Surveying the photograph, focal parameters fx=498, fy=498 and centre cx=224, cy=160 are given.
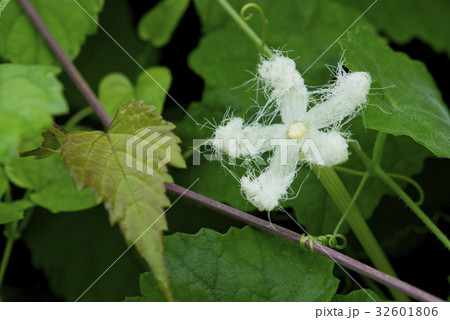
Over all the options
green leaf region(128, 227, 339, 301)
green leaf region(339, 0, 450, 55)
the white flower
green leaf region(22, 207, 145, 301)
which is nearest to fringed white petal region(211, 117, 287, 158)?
the white flower

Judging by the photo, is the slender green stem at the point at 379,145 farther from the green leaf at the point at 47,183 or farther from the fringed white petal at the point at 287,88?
the green leaf at the point at 47,183

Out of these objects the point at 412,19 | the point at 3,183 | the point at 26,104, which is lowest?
the point at 3,183

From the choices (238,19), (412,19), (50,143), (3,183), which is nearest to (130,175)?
(50,143)

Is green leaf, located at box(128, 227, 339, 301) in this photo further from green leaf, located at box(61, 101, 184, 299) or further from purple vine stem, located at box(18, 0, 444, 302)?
green leaf, located at box(61, 101, 184, 299)

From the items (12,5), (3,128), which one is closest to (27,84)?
(3,128)

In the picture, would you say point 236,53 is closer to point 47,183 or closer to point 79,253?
point 47,183
